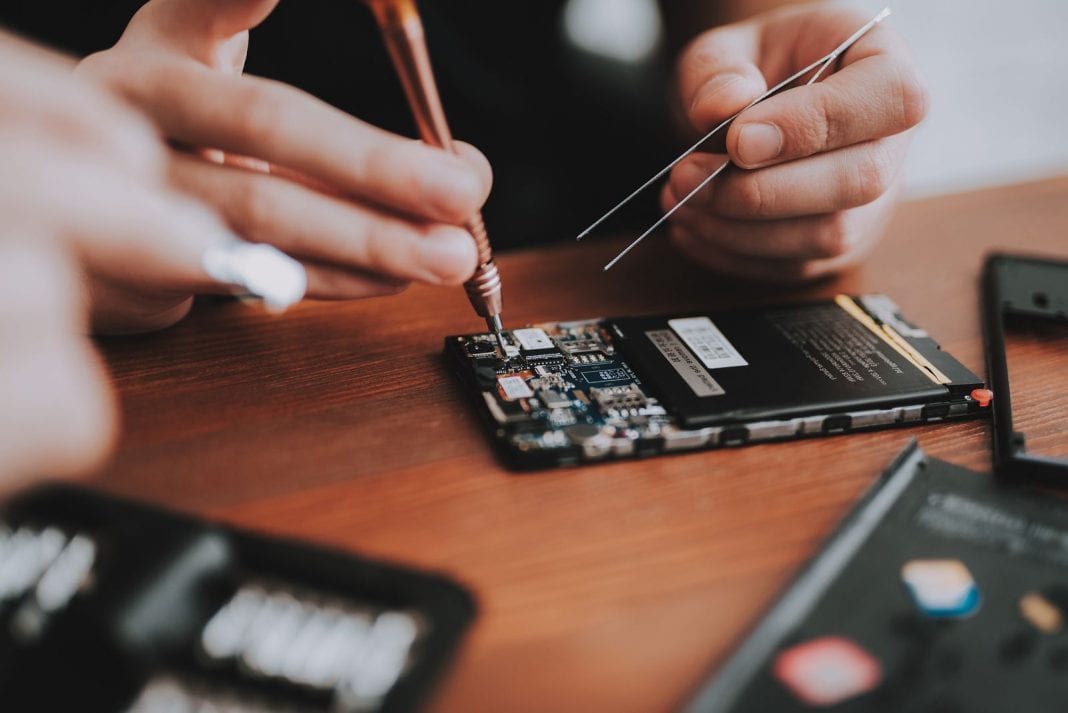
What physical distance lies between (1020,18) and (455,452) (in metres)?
2.39

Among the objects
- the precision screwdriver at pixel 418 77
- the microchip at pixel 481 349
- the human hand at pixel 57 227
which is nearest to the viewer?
the human hand at pixel 57 227

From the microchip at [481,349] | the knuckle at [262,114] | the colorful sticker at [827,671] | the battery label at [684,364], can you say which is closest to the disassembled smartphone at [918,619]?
the colorful sticker at [827,671]

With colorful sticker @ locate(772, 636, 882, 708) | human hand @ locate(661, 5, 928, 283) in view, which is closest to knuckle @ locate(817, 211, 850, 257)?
human hand @ locate(661, 5, 928, 283)

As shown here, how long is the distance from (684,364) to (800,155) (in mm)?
183

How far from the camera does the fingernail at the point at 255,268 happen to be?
1.35 ft

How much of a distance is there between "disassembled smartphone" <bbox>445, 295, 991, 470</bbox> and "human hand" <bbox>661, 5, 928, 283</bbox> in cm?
9

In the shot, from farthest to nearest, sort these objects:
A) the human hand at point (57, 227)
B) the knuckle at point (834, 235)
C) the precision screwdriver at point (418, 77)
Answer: the knuckle at point (834, 235) < the precision screwdriver at point (418, 77) < the human hand at point (57, 227)

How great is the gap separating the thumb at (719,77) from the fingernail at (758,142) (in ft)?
0.08

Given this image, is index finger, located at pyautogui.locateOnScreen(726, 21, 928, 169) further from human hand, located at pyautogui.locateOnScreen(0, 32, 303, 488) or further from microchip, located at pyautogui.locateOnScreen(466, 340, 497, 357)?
A: human hand, located at pyautogui.locateOnScreen(0, 32, 303, 488)

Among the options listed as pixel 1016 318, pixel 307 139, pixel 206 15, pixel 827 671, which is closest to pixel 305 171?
pixel 307 139

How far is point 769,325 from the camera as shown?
0.57 meters

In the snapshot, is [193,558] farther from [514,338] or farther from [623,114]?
[623,114]

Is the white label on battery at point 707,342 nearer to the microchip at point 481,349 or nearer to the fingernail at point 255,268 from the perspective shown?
the microchip at point 481,349

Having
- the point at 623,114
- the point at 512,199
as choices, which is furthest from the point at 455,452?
the point at 623,114
